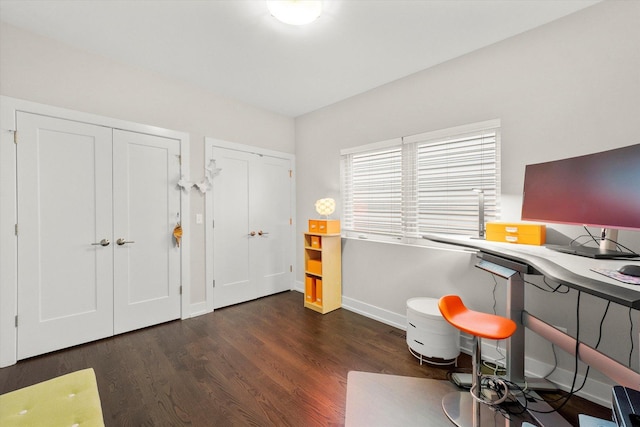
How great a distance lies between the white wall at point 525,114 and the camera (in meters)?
1.83

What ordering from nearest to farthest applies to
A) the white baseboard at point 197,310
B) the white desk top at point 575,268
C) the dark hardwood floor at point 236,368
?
the white desk top at point 575,268 → the dark hardwood floor at point 236,368 → the white baseboard at point 197,310

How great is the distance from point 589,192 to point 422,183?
1.39 meters

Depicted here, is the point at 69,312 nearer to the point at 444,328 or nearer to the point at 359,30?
the point at 444,328

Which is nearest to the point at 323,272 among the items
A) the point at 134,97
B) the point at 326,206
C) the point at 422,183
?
the point at 326,206

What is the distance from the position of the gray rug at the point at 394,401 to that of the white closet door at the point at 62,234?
2.56 meters

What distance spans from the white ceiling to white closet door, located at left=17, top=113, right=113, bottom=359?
85cm

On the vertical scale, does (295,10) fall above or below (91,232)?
above

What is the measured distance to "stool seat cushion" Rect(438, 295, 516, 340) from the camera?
1.48 metres

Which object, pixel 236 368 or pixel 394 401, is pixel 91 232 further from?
pixel 394 401

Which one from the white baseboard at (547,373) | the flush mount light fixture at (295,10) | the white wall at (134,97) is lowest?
the white baseboard at (547,373)

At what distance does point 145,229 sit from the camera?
2977mm

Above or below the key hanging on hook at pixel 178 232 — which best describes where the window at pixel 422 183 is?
above

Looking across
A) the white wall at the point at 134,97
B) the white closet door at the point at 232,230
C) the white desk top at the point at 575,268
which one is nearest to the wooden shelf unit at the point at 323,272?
the white closet door at the point at 232,230

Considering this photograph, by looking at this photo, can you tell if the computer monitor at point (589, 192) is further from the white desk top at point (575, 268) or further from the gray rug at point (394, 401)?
the gray rug at point (394, 401)
